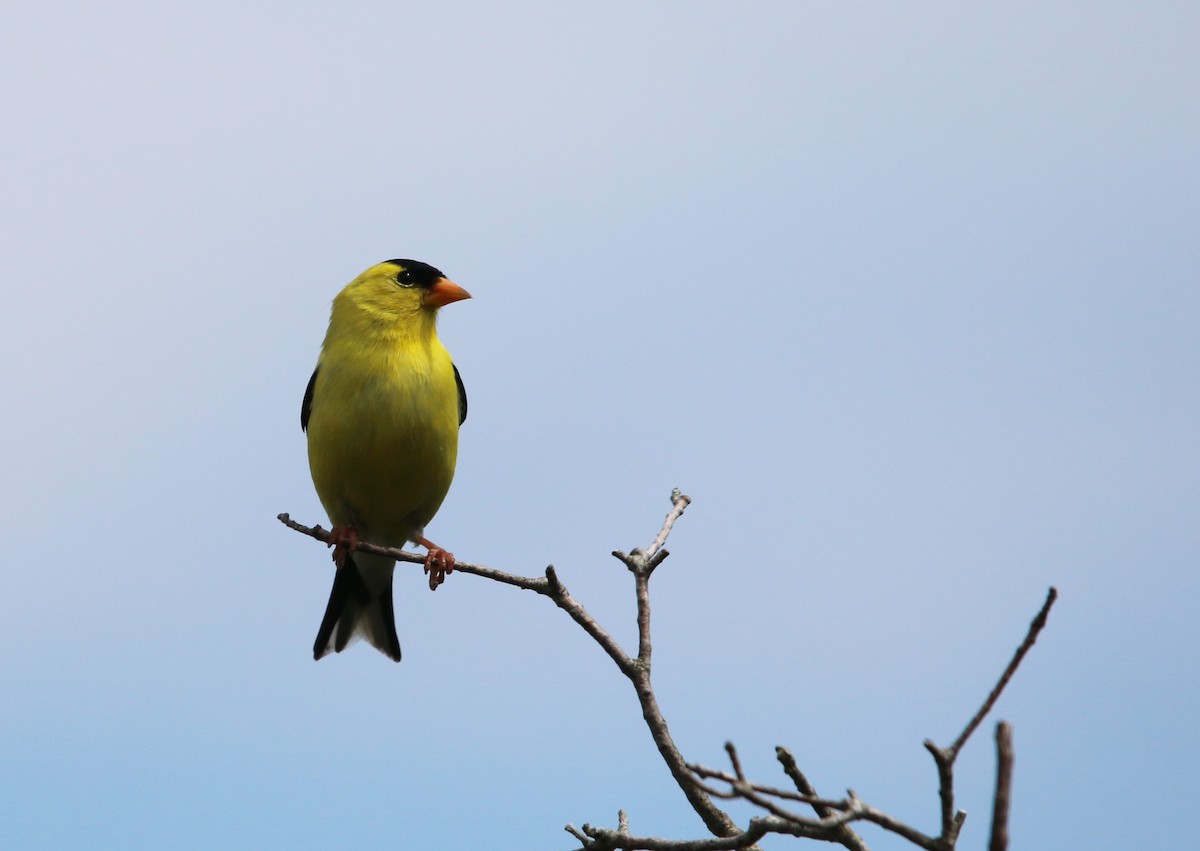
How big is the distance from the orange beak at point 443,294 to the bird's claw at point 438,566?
124 centimetres

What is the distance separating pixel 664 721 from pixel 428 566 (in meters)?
2.14

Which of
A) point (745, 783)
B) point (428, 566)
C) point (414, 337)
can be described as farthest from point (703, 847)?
point (414, 337)

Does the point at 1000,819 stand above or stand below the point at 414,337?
below

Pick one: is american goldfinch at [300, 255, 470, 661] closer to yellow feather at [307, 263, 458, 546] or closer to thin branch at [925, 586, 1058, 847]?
yellow feather at [307, 263, 458, 546]

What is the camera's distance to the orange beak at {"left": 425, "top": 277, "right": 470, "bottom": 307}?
19.4ft

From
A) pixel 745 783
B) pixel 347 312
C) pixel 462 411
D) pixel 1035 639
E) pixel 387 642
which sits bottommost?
pixel 387 642

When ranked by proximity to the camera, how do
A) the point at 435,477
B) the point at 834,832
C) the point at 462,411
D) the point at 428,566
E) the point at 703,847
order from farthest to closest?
the point at 462,411, the point at 435,477, the point at 428,566, the point at 703,847, the point at 834,832

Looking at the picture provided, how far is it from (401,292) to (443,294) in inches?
7.9

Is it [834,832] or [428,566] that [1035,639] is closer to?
[834,832]

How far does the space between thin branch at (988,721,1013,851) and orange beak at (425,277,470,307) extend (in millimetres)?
4634

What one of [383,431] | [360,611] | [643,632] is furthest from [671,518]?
[360,611]

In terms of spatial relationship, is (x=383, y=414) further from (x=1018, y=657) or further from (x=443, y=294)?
(x=1018, y=657)

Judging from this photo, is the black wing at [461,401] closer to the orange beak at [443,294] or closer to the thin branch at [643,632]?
the orange beak at [443,294]

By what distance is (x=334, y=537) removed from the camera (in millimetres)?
5641
